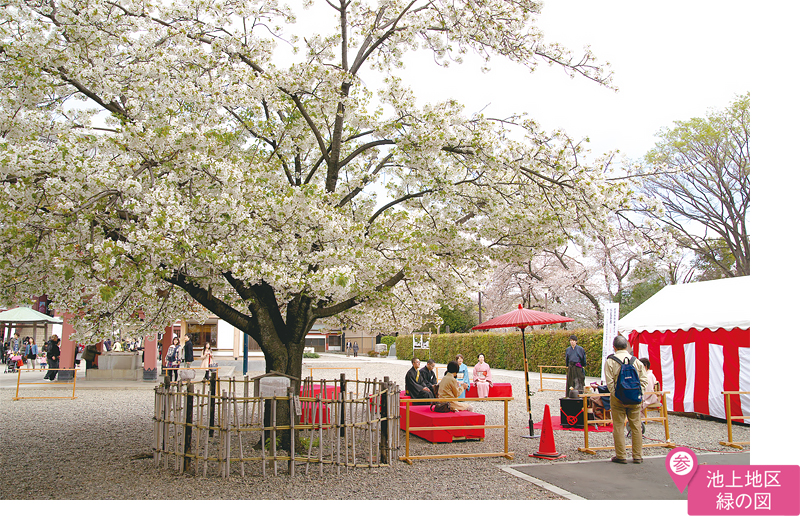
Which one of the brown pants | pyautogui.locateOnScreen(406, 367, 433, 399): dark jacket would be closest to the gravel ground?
the brown pants

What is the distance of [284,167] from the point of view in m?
8.64

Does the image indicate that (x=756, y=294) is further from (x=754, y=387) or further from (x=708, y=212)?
(x=708, y=212)

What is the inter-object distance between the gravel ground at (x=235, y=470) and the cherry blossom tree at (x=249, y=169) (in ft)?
6.31

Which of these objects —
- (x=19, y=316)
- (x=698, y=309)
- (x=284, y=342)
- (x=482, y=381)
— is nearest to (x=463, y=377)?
(x=482, y=381)

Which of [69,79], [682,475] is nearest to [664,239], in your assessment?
[682,475]

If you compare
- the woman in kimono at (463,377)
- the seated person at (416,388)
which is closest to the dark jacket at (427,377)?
the seated person at (416,388)

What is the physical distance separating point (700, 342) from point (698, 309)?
69 centimetres

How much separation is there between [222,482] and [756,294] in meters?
6.15

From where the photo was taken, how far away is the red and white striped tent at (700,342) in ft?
32.3

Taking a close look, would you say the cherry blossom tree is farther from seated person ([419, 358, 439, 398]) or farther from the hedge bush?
the hedge bush

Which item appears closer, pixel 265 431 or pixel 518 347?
pixel 265 431

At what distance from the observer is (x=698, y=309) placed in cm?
1091

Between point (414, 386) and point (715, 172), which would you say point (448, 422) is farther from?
point (715, 172)

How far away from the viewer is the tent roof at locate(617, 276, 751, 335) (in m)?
10.1
